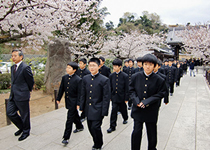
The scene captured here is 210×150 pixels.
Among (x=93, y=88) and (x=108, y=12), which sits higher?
(x=108, y=12)

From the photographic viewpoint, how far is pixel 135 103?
8.94 feet

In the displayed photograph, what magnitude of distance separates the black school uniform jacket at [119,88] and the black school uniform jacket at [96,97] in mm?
1229

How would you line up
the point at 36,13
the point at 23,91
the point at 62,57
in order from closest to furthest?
1. the point at 23,91
2. the point at 36,13
3. the point at 62,57

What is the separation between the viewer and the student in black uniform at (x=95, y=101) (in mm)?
2965

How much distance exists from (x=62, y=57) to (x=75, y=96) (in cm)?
518

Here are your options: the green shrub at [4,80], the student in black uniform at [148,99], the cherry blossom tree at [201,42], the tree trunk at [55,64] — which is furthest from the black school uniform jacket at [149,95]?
the cherry blossom tree at [201,42]

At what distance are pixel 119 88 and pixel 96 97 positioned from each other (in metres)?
1.44

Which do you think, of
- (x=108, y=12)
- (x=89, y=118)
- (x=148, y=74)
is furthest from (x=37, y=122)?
(x=108, y=12)


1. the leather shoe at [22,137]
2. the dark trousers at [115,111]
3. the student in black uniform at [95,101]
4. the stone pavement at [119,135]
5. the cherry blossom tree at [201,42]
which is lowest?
the stone pavement at [119,135]

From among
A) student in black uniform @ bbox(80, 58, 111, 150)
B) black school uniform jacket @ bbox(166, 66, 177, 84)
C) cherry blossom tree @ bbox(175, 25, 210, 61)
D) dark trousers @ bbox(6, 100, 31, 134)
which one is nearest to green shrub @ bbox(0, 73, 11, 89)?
dark trousers @ bbox(6, 100, 31, 134)

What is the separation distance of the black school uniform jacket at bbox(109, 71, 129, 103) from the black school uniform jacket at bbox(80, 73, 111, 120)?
4.03 feet

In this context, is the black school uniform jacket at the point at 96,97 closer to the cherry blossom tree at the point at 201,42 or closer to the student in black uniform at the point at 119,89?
the student in black uniform at the point at 119,89

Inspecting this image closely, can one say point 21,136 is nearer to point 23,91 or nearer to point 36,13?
point 23,91

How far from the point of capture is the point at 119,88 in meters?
4.37
